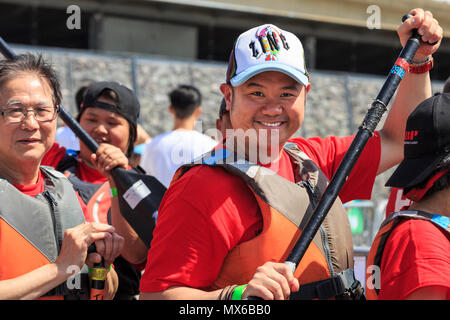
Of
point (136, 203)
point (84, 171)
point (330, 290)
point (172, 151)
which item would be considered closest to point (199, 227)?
point (330, 290)

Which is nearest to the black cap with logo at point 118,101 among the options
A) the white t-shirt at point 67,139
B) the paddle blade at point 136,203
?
the paddle blade at point 136,203

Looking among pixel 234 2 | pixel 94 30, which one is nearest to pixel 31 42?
pixel 94 30

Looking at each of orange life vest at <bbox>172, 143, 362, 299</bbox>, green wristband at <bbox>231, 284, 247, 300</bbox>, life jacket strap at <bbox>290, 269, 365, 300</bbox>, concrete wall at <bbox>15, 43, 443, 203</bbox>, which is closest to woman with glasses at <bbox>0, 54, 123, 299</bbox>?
orange life vest at <bbox>172, 143, 362, 299</bbox>

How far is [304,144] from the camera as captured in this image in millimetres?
2592

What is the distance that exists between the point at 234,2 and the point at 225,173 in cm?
1265

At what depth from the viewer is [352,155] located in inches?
84.9

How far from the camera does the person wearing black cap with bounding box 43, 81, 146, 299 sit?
3025 millimetres

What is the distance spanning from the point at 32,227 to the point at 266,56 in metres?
1.13

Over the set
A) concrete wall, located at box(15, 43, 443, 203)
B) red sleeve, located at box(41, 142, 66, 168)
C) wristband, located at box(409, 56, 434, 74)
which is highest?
concrete wall, located at box(15, 43, 443, 203)

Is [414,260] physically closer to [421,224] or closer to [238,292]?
[421,224]

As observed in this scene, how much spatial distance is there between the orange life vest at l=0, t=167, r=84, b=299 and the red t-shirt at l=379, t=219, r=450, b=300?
1279 mm

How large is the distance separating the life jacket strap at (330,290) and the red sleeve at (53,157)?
1.93 m

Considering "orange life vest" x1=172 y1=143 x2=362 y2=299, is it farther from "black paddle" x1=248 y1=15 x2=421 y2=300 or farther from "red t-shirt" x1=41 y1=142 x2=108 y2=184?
"red t-shirt" x1=41 y1=142 x2=108 y2=184
